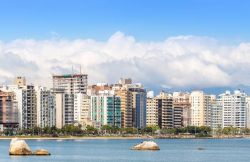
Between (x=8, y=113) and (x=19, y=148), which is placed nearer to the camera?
(x=19, y=148)

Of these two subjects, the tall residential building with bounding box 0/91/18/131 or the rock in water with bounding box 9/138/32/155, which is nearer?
the rock in water with bounding box 9/138/32/155

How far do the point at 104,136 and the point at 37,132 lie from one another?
18.2 metres

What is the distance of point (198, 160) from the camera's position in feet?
278

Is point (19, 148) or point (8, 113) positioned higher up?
point (8, 113)

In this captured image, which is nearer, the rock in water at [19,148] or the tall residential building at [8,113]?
the rock in water at [19,148]

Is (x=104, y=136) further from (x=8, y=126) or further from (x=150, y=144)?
(x=150, y=144)

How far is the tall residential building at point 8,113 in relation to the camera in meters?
197

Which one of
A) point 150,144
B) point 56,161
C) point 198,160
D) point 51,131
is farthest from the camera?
point 51,131

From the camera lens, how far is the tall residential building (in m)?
197

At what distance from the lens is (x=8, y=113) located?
19800cm

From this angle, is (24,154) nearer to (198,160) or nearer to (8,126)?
(198,160)

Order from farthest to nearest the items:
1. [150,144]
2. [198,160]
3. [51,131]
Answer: [51,131] → [150,144] → [198,160]

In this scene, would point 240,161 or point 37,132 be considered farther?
point 37,132

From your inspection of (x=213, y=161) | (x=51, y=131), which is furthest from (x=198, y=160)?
(x=51, y=131)
